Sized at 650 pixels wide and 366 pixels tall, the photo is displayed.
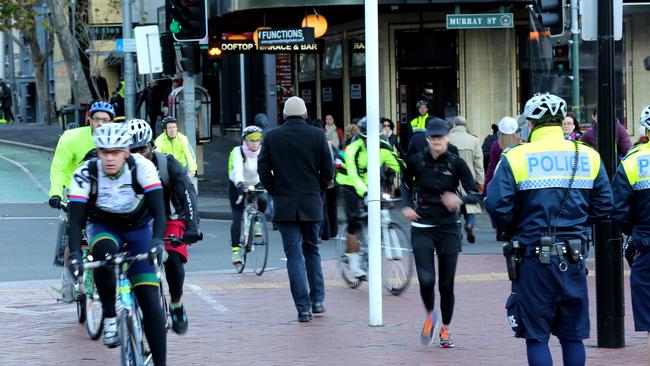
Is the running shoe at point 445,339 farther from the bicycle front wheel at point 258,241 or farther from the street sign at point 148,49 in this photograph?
the street sign at point 148,49

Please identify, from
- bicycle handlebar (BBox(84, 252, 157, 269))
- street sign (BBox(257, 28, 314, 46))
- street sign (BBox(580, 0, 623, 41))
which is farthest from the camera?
street sign (BBox(257, 28, 314, 46))

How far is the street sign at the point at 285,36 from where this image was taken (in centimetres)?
2550

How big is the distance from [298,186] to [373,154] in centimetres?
93

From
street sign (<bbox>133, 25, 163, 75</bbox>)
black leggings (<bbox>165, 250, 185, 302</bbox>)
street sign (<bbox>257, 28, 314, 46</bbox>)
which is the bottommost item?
black leggings (<bbox>165, 250, 185, 302</bbox>)

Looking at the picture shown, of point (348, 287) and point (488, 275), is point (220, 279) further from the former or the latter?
point (488, 275)

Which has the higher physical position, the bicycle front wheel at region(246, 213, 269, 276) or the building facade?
the building facade

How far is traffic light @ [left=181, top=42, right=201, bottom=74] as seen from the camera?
63.8 feet

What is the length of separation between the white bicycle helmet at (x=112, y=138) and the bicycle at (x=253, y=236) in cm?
673

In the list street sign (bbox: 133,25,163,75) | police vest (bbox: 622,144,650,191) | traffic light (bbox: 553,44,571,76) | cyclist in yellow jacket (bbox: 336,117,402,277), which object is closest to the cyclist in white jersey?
police vest (bbox: 622,144,650,191)

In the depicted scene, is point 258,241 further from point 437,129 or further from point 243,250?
point 437,129

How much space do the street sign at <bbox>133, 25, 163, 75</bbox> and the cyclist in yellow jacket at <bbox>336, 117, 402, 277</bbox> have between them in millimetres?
8496

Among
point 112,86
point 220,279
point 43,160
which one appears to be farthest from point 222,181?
point 112,86

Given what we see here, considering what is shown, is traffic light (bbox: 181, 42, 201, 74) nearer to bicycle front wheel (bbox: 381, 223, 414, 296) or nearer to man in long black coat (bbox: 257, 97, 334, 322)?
bicycle front wheel (bbox: 381, 223, 414, 296)

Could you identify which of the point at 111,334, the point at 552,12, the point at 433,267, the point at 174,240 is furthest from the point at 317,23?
the point at 111,334
